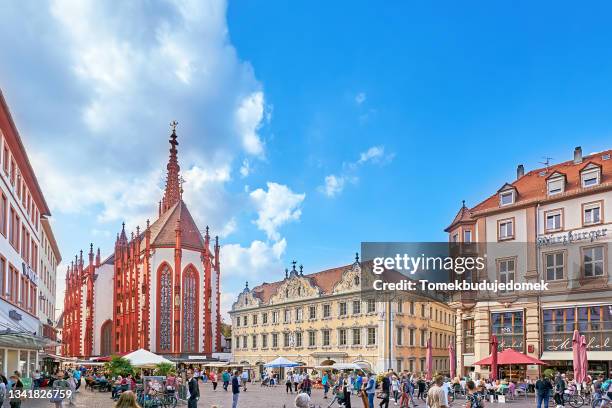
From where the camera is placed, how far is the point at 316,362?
6384 centimetres

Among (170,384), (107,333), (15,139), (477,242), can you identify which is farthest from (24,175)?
(107,333)

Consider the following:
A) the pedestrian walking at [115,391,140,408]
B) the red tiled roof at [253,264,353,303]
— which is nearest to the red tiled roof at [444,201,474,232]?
the red tiled roof at [253,264,353,303]

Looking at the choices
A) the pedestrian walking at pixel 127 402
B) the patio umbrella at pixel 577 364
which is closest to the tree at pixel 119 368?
the patio umbrella at pixel 577 364

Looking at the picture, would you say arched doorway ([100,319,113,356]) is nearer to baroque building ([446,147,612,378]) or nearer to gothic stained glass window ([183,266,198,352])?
gothic stained glass window ([183,266,198,352])

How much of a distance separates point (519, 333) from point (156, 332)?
1996 inches

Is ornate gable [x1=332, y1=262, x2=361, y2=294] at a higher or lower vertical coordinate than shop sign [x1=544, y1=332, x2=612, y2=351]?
higher

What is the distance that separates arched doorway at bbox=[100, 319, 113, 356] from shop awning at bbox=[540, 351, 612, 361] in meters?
A: 68.2

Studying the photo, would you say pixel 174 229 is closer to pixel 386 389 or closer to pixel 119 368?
pixel 119 368

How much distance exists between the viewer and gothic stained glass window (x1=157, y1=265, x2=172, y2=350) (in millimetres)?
80750

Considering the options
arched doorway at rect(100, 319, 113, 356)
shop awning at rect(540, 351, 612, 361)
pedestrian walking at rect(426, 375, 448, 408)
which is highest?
pedestrian walking at rect(426, 375, 448, 408)

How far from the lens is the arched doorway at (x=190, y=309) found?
269 feet

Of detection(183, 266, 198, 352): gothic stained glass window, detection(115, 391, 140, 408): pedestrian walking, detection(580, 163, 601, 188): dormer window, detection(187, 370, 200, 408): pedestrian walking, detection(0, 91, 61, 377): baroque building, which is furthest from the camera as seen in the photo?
detection(183, 266, 198, 352): gothic stained glass window

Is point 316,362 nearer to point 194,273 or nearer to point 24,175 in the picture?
point 194,273

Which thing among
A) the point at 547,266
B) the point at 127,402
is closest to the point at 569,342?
the point at 547,266
